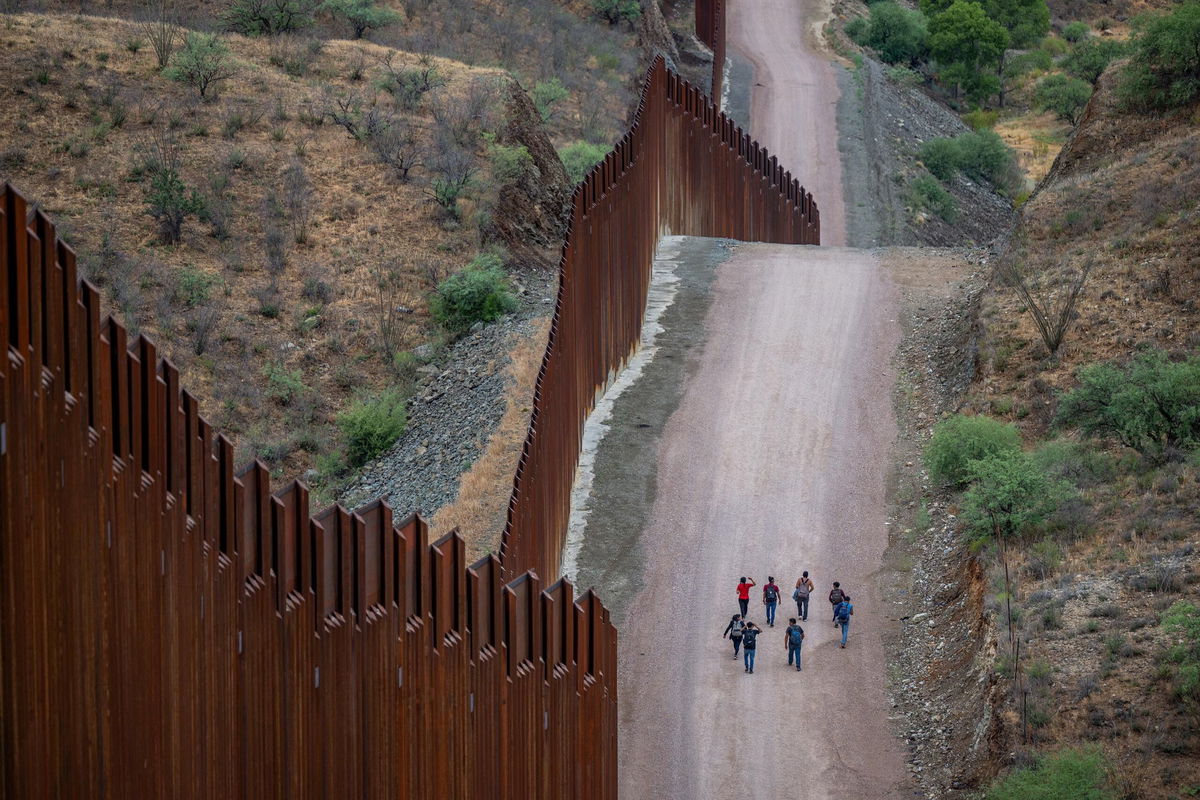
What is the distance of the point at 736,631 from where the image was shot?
19938 mm

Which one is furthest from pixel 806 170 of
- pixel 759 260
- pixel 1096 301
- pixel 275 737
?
pixel 275 737

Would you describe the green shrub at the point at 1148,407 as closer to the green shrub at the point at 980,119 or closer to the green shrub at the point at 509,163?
the green shrub at the point at 509,163

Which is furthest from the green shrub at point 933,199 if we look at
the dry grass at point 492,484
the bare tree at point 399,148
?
the dry grass at point 492,484

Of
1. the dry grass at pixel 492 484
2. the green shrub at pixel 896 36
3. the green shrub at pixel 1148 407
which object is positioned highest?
the green shrub at pixel 896 36

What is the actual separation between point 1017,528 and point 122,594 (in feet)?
38.5

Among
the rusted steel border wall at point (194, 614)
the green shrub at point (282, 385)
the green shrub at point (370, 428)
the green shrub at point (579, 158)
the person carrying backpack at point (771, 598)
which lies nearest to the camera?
the rusted steel border wall at point (194, 614)

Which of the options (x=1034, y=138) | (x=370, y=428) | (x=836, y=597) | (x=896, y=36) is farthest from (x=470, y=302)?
(x=896, y=36)

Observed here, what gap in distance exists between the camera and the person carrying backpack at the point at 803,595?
20.5m

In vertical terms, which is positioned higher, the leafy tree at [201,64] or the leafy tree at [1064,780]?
→ the leafy tree at [201,64]

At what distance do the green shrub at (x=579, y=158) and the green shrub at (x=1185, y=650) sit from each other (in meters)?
25.6

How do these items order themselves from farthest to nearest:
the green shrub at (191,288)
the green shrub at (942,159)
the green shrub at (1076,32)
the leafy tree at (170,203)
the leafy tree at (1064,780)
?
the green shrub at (1076,32) < the green shrub at (942,159) < the leafy tree at (170,203) < the green shrub at (191,288) < the leafy tree at (1064,780)

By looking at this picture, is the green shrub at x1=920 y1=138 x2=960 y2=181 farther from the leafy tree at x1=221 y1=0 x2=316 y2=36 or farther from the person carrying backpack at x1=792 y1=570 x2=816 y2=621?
the person carrying backpack at x1=792 y1=570 x2=816 y2=621

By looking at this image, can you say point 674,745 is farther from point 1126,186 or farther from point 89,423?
point 1126,186

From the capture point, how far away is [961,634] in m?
19.4
